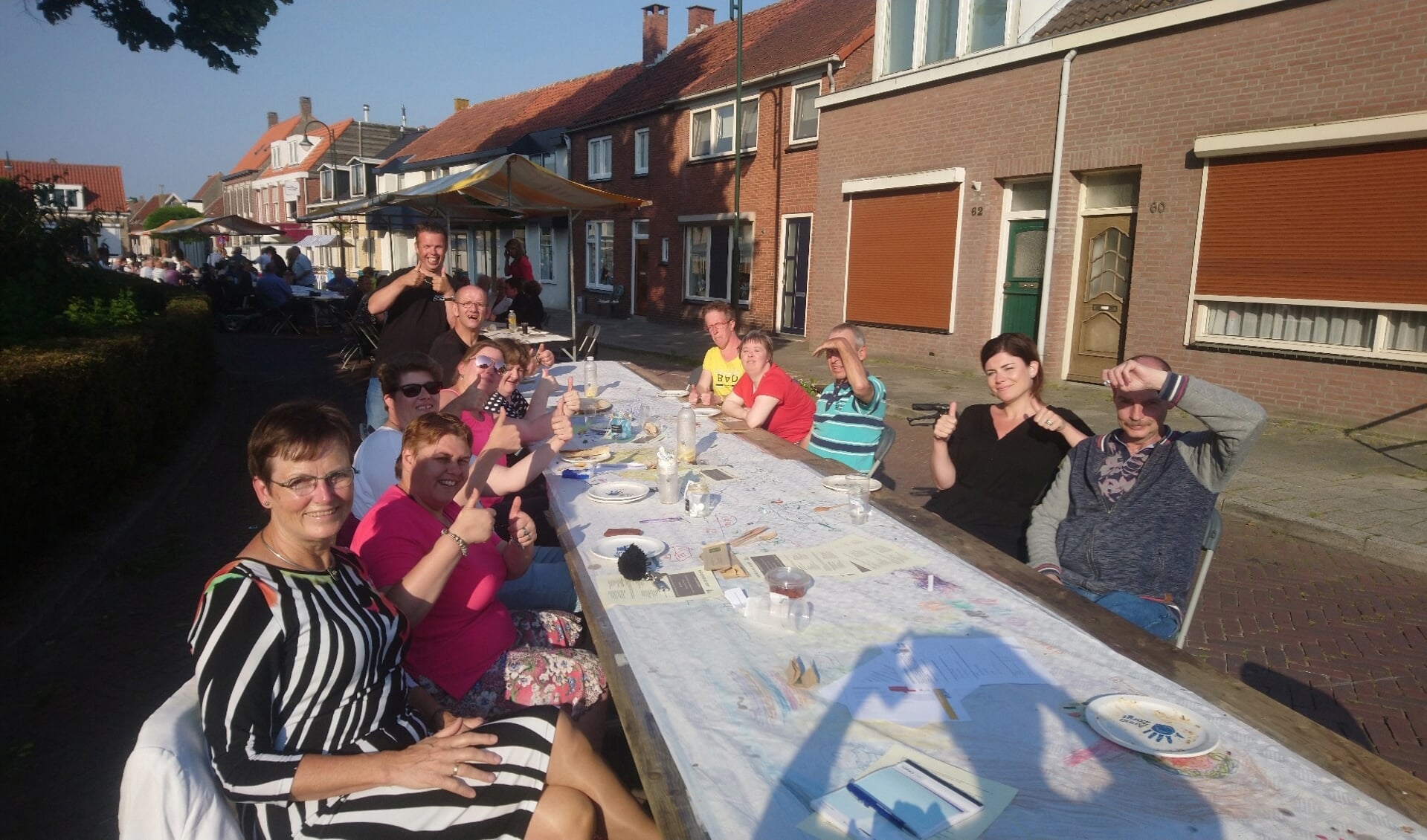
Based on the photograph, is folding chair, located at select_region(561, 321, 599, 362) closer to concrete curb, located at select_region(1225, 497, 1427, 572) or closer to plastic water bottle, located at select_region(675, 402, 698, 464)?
plastic water bottle, located at select_region(675, 402, 698, 464)

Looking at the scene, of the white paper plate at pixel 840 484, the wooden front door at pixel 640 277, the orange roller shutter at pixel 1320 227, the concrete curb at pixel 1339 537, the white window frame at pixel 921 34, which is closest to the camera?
the white paper plate at pixel 840 484

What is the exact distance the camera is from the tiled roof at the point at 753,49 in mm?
15914

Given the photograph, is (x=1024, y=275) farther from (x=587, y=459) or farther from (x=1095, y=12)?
(x=587, y=459)

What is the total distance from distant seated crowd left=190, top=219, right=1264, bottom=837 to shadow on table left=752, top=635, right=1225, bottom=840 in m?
0.63

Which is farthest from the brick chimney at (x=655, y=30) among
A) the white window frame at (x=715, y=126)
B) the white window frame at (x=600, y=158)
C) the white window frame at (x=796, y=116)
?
the white window frame at (x=796, y=116)

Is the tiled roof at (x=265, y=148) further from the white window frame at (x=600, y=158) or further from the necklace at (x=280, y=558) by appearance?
the necklace at (x=280, y=558)

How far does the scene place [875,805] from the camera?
57.4 inches

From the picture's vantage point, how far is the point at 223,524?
5629 mm

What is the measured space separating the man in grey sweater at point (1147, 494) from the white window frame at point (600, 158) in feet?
69.5

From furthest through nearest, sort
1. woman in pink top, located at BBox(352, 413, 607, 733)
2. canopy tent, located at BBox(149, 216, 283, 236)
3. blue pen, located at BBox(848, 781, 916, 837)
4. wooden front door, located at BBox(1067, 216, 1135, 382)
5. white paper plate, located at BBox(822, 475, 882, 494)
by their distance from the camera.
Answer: canopy tent, located at BBox(149, 216, 283, 236) < wooden front door, located at BBox(1067, 216, 1135, 382) < white paper plate, located at BBox(822, 475, 882, 494) < woman in pink top, located at BBox(352, 413, 607, 733) < blue pen, located at BBox(848, 781, 916, 837)

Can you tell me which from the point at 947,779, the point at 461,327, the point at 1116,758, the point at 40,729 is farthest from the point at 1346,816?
the point at 461,327

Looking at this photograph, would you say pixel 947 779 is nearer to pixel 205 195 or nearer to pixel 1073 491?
pixel 1073 491

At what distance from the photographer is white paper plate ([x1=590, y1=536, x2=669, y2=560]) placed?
2.70 meters

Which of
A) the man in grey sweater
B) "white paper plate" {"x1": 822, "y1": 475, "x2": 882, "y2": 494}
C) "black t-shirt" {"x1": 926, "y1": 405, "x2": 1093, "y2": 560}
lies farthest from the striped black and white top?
"black t-shirt" {"x1": 926, "y1": 405, "x2": 1093, "y2": 560}
